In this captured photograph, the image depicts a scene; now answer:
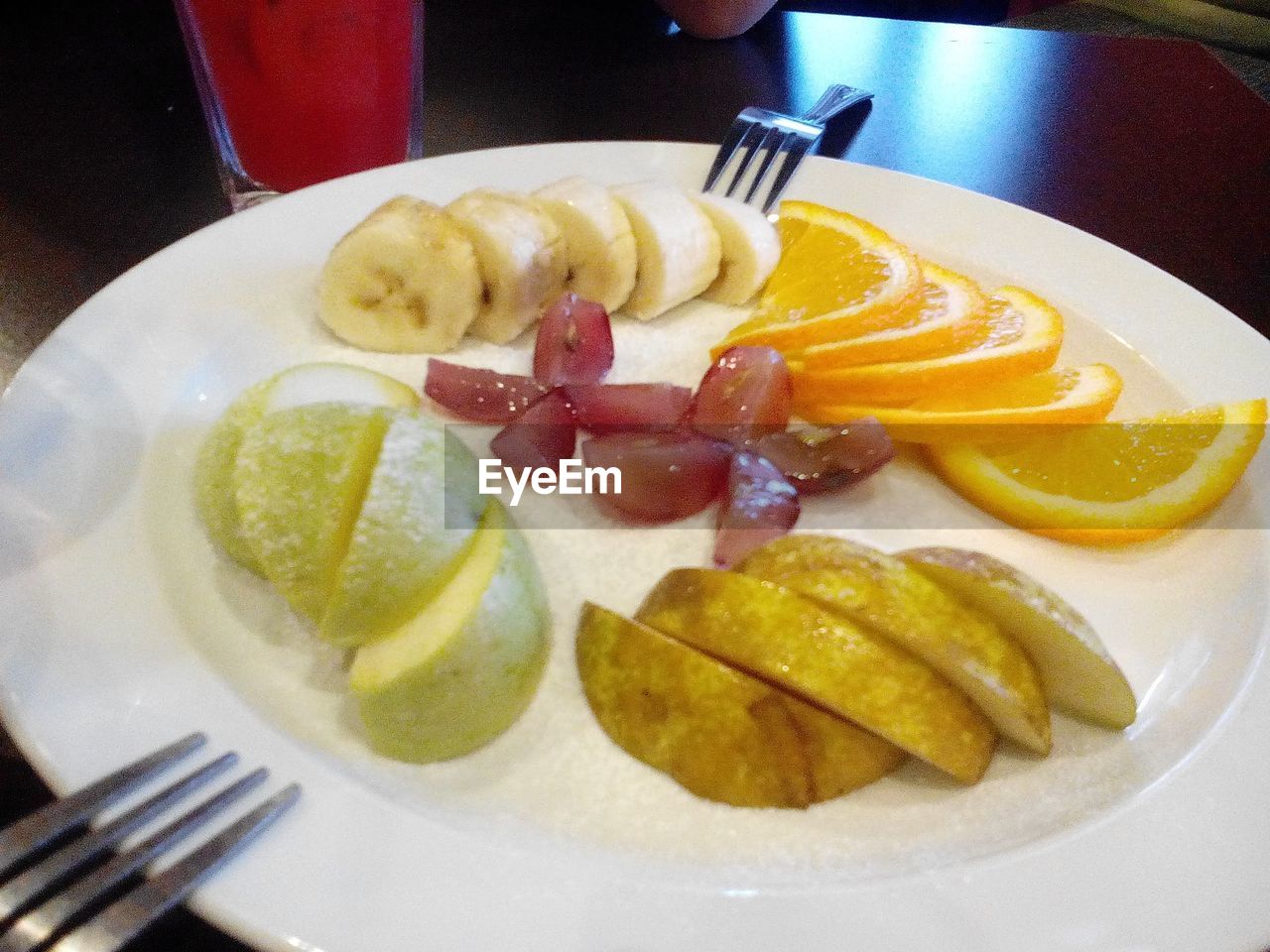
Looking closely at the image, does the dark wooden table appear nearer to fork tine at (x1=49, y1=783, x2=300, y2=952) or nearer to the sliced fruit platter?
the sliced fruit platter

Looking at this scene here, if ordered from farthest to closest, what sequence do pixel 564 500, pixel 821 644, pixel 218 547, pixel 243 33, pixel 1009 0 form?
1. pixel 1009 0
2. pixel 243 33
3. pixel 564 500
4. pixel 218 547
5. pixel 821 644

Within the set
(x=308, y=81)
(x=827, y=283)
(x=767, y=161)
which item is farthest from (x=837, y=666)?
(x=308, y=81)

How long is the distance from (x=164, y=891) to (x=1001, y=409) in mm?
1149

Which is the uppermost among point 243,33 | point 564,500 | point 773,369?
point 243,33

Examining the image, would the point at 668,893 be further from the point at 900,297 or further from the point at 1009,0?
the point at 1009,0

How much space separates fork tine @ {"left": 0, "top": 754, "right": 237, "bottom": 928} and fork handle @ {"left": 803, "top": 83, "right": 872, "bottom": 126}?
1901 millimetres

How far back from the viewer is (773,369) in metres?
1.33

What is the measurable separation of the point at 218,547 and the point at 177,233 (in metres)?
0.95

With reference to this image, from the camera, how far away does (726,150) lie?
183 centimetres

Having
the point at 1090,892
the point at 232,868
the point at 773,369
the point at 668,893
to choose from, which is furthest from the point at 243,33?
the point at 1090,892

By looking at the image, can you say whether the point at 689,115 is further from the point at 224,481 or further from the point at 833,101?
the point at 224,481

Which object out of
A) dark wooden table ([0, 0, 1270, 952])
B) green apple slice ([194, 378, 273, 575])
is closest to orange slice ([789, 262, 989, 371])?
dark wooden table ([0, 0, 1270, 952])

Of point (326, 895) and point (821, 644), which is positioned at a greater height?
point (821, 644)

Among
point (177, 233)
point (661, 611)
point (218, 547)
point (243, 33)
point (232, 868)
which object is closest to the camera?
point (232, 868)
